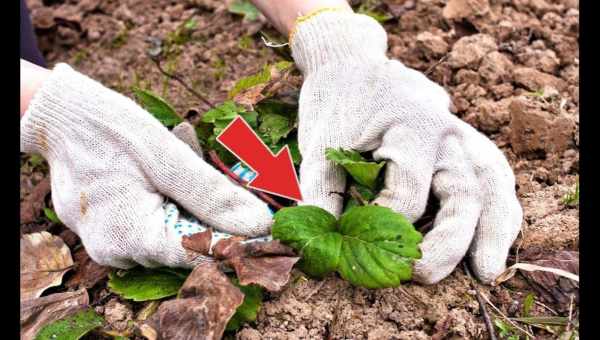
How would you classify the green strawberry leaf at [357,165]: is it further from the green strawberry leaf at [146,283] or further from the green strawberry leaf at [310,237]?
the green strawberry leaf at [146,283]

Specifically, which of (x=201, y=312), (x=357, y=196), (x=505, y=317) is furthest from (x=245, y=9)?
(x=505, y=317)

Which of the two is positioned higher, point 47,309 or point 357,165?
point 357,165

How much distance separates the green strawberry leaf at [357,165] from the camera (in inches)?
69.8

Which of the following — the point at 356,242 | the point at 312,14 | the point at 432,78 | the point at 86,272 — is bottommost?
the point at 86,272

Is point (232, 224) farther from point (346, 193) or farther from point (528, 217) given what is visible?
point (528, 217)

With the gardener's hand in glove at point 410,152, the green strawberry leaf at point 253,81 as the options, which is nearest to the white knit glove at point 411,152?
the gardener's hand in glove at point 410,152

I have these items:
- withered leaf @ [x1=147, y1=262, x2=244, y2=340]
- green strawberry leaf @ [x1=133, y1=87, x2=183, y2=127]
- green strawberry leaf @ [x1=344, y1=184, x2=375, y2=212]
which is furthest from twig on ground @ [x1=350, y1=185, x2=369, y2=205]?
green strawberry leaf @ [x1=133, y1=87, x2=183, y2=127]

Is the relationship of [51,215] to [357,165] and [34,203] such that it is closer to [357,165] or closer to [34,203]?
[34,203]

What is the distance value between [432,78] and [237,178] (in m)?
0.93

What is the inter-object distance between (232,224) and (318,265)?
12.4 inches

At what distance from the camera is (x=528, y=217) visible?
76.7 inches

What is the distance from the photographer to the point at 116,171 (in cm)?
187

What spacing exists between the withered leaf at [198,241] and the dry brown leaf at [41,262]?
20.6 inches

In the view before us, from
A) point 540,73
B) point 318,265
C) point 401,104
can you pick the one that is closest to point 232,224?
point 318,265
